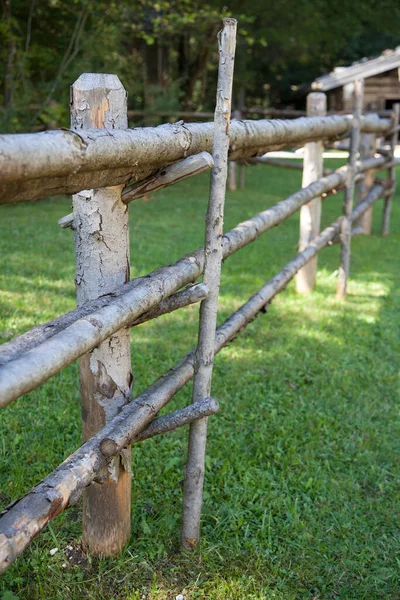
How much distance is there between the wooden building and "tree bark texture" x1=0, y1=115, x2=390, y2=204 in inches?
387

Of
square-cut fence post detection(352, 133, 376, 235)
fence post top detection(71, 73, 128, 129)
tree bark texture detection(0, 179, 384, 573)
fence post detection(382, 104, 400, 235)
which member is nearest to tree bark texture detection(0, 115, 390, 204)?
fence post top detection(71, 73, 128, 129)

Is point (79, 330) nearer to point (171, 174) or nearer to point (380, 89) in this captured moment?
point (171, 174)

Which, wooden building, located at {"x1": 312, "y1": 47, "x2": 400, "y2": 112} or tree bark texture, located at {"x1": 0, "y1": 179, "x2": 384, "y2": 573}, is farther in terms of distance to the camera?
wooden building, located at {"x1": 312, "y1": 47, "x2": 400, "y2": 112}

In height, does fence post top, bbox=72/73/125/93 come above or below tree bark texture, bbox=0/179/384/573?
above

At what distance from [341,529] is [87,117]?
6.21 feet

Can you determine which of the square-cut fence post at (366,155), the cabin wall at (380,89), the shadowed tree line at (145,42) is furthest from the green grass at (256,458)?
the cabin wall at (380,89)

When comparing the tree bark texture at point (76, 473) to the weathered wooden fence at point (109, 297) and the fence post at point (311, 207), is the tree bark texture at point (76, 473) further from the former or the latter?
the fence post at point (311, 207)

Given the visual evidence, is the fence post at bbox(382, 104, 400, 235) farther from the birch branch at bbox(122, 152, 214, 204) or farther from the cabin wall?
the cabin wall

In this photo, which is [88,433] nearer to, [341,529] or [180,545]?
[180,545]

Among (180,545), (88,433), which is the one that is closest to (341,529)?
(180,545)

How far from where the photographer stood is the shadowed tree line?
1120 centimetres

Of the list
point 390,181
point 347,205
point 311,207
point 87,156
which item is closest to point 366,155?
point 390,181

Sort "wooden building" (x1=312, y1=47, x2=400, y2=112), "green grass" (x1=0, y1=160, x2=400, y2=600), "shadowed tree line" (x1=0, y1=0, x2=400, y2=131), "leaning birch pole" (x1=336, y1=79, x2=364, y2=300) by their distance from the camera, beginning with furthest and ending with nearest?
1. "wooden building" (x1=312, y1=47, x2=400, y2=112)
2. "shadowed tree line" (x1=0, y1=0, x2=400, y2=131)
3. "leaning birch pole" (x1=336, y1=79, x2=364, y2=300)
4. "green grass" (x1=0, y1=160, x2=400, y2=600)

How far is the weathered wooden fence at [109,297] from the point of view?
147 cm
